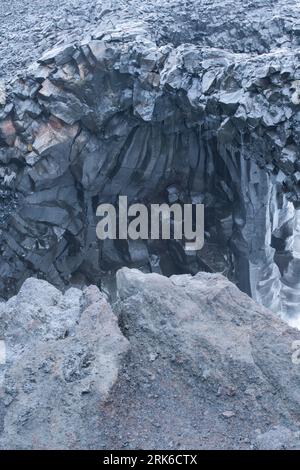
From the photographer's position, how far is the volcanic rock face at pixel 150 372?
21.7ft

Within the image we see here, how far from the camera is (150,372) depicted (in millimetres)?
7406

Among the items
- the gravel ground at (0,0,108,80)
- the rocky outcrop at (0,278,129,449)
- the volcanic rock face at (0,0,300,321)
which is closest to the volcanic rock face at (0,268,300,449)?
the rocky outcrop at (0,278,129,449)

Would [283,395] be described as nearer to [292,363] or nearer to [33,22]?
[292,363]

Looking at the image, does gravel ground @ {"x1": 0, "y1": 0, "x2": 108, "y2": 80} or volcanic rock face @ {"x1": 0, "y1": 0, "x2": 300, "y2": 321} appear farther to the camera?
gravel ground @ {"x1": 0, "y1": 0, "x2": 108, "y2": 80}

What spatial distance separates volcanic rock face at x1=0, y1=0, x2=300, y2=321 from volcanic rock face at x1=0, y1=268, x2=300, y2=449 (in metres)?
5.51

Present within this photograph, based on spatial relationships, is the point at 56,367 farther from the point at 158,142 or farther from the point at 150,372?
the point at 158,142

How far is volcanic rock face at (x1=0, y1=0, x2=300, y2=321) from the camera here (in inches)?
521

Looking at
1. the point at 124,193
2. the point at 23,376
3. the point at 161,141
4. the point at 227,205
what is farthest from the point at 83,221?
the point at 23,376

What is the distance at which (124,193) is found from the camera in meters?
16.9

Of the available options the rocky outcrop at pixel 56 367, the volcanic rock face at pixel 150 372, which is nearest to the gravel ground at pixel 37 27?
the rocky outcrop at pixel 56 367

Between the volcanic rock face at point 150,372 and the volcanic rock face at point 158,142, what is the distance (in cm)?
551

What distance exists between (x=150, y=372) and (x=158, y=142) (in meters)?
9.99

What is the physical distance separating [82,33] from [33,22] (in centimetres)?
263

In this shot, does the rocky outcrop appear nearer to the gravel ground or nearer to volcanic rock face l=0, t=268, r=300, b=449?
volcanic rock face l=0, t=268, r=300, b=449
